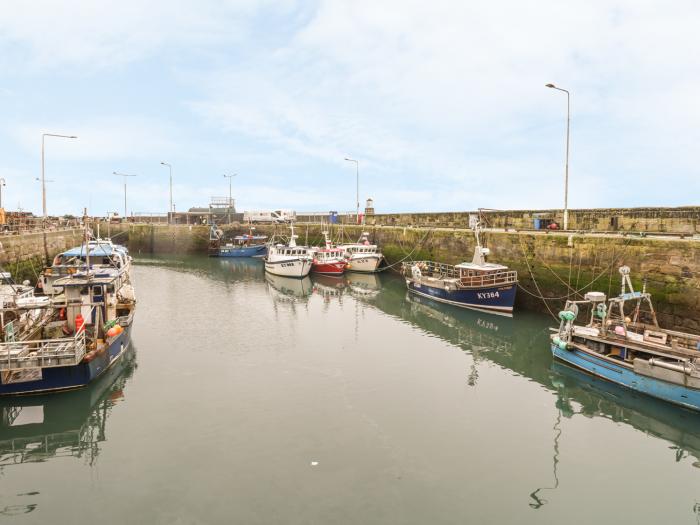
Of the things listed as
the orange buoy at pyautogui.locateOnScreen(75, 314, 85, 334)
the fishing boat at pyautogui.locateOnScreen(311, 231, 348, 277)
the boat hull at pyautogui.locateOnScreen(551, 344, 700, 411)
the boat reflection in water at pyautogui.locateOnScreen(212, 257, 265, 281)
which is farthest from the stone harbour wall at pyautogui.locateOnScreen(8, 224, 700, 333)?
the orange buoy at pyautogui.locateOnScreen(75, 314, 85, 334)

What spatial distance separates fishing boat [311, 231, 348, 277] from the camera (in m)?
45.7

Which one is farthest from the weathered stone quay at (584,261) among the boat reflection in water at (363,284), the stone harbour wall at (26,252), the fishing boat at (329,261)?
the stone harbour wall at (26,252)

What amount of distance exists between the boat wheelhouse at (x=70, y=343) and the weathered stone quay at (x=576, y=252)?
18572 millimetres

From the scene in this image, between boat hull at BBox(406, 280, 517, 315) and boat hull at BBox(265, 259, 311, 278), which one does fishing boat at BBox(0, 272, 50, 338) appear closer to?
boat hull at BBox(406, 280, 517, 315)

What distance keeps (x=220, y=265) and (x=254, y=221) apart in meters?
25.7

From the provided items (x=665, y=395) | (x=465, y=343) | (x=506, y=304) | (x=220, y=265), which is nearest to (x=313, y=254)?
(x=220, y=265)

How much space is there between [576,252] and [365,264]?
936 inches

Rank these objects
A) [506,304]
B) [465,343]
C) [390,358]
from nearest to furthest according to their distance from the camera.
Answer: [390,358]
[465,343]
[506,304]

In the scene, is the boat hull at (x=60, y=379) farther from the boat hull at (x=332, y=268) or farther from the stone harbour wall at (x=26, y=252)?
the boat hull at (x=332, y=268)

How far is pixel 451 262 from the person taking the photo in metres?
38.8

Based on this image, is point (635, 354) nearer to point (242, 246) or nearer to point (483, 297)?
point (483, 297)

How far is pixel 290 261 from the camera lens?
44.7 metres

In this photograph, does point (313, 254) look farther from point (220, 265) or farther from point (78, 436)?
point (78, 436)

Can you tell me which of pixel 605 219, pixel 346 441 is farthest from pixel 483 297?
pixel 346 441
